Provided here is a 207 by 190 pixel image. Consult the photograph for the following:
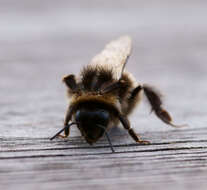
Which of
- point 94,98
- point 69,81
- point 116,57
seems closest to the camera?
point 94,98

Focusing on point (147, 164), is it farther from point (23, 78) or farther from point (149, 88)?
point (23, 78)

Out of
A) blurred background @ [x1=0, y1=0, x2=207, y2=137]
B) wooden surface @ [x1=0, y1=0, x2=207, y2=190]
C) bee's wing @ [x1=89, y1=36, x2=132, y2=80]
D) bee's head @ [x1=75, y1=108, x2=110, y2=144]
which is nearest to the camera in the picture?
wooden surface @ [x1=0, y1=0, x2=207, y2=190]

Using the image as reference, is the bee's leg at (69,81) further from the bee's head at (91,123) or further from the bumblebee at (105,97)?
the bee's head at (91,123)

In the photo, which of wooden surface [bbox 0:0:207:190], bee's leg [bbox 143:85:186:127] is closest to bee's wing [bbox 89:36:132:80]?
bee's leg [bbox 143:85:186:127]

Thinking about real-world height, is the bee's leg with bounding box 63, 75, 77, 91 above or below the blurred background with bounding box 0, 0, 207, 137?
above

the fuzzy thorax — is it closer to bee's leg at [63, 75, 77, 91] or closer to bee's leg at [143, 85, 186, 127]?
bee's leg at [63, 75, 77, 91]

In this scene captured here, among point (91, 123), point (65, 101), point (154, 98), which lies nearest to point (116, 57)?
point (154, 98)

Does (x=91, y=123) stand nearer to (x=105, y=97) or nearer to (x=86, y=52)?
(x=105, y=97)

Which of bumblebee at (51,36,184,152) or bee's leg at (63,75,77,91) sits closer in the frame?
bumblebee at (51,36,184,152)
